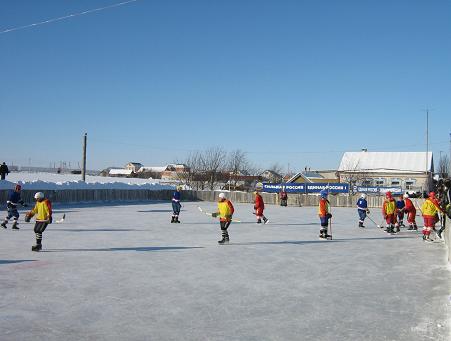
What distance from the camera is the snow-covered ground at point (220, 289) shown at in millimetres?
5652

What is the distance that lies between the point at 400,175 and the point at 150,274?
6274 cm

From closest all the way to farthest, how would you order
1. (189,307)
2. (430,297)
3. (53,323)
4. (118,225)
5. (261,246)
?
1. (53,323)
2. (189,307)
3. (430,297)
4. (261,246)
5. (118,225)

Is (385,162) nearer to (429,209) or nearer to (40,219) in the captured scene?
(429,209)

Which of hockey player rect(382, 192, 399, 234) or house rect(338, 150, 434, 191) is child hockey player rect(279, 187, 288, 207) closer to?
hockey player rect(382, 192, 399, 234)

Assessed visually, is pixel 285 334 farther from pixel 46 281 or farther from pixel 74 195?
pixel 74 195

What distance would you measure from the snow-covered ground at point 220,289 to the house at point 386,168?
53.1 m

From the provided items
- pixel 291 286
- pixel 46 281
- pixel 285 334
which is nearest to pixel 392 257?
pixel 291 286

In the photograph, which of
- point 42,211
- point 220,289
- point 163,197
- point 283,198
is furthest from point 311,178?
point 220,289

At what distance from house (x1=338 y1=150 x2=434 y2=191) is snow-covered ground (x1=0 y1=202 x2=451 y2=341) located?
53.1 meters

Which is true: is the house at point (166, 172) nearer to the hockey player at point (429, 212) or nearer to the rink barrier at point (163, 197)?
the rink barrier at point (163, 197)

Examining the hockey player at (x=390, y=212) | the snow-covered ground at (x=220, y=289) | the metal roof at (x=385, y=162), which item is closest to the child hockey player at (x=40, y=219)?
the snow-covered ground at (x=220, y=289)

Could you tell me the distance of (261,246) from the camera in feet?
43.6

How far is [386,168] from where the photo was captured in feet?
221

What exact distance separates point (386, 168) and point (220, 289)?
2524 inches
